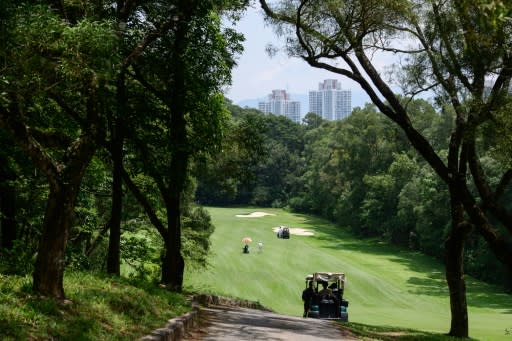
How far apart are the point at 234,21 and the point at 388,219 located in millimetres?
54880

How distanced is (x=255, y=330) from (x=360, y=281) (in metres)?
29.9

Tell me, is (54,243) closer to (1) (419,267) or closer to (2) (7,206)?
(2) (7,206)

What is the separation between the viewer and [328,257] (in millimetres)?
48125

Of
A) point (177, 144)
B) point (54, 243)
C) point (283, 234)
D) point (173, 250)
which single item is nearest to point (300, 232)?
point (283, 234)

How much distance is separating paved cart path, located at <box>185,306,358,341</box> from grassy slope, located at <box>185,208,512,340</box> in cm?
808

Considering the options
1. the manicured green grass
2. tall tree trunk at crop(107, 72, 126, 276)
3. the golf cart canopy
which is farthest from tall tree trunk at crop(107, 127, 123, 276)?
the golf cart canopy

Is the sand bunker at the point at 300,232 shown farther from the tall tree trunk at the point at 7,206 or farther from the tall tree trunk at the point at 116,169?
the tall tree trunk at the point at 116,169

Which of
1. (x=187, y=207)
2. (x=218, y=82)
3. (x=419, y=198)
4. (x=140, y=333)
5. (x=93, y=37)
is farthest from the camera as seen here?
(x=419, y=198)

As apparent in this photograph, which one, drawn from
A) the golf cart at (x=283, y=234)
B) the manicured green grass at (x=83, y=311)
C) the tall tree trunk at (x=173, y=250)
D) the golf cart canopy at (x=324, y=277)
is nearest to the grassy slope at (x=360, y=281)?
the golf cart at (x=283, y=234)

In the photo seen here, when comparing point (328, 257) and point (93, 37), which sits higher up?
point (93, 37)

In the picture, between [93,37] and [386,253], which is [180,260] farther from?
[386,253]

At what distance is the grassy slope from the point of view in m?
27.6

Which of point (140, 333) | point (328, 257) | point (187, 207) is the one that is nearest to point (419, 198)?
point (328, 257)

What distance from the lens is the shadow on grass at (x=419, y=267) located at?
36.8 metres
